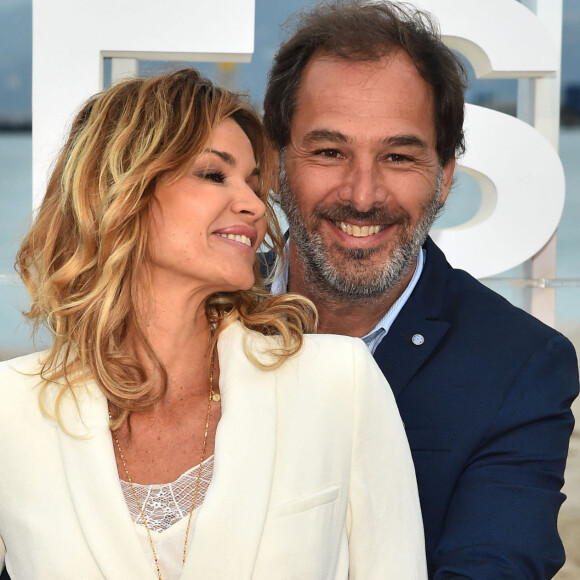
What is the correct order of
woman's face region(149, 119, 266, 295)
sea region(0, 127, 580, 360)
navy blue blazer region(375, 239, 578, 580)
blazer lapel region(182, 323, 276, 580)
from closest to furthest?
blazer lapel region(182, 323, 276, 580)
woman's face region(149, 119, 266, 295)
navy blue blazer region(375, 239, 578, 580)
sea region(0, 127, 580, 360)

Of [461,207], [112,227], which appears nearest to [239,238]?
[112,227]

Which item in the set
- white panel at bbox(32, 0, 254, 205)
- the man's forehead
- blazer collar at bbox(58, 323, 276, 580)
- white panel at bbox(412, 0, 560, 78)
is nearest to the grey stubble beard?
the man's forehead

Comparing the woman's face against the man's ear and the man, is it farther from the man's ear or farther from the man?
the man's ear

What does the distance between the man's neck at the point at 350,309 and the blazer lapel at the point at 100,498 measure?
2.98 ft

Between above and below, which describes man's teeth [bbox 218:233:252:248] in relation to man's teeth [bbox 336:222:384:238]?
above

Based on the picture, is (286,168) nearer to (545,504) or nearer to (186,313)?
(186,313)

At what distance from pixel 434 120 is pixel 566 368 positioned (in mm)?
826

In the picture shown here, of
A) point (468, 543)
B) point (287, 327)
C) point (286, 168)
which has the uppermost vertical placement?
point (286, 168)

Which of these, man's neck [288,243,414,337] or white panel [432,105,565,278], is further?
white panel [432,105,565,278]

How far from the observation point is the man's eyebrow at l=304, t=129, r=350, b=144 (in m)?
2.79

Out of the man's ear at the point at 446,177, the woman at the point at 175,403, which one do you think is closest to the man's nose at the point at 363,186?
the man's ear at the point at 446,177

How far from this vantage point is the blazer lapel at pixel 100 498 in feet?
6.81

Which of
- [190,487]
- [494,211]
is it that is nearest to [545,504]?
[190,487]

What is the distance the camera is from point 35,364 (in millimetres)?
2285
